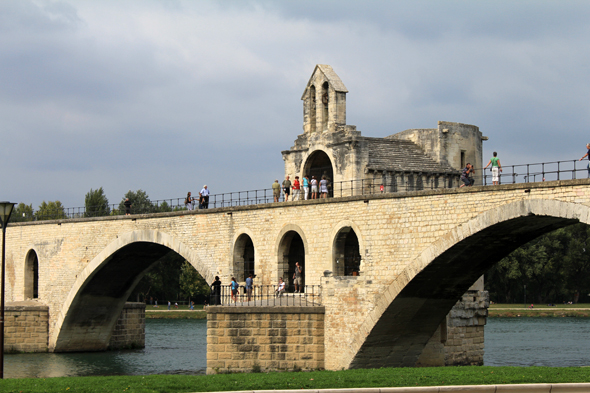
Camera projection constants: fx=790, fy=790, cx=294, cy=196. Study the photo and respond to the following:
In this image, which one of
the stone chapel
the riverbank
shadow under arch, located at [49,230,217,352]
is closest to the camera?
the stone chapel

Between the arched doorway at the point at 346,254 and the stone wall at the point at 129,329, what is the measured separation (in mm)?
18123

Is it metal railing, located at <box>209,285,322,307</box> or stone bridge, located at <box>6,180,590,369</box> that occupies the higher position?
stone bridge, located at <box>6,180,590,369</box>

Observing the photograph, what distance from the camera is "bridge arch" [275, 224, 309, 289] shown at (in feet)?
93.2

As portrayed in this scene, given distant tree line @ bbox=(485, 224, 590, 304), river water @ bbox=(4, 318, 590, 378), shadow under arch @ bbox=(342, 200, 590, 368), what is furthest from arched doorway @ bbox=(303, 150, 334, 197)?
distant tree line @ bbox=(485, 224, 590, 304)

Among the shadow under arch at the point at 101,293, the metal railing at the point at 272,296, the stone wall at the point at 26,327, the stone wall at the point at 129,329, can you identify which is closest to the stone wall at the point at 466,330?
the metal railing at the point at 272,296

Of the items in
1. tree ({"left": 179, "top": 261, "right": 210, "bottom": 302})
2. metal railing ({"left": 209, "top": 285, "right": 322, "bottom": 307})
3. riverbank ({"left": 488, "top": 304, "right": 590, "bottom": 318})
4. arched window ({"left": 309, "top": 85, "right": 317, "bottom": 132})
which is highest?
arched window ({"left": 309, "top": 85, "right": 317, "bottom": 132})

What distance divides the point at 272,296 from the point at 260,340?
3.75 metres

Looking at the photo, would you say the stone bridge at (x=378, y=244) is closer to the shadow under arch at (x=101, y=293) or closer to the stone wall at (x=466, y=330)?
the shadow under arch at (x=101, y=293)

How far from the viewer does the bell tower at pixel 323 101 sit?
29.9 meters

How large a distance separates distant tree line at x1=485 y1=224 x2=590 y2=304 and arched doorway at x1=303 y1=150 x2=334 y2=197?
40.7m

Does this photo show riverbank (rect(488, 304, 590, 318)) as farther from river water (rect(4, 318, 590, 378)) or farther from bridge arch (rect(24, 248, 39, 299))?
bridge arch (rect(24, 248, 39, 299))

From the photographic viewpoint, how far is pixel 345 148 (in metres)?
29.5

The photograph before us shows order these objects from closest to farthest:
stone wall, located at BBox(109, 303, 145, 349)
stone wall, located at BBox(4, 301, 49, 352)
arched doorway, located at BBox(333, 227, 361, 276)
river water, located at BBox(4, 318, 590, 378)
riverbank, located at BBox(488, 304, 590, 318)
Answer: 1. arched doorway, located at BBox(333, 227, 361, 276)
2. river water, located at BBox(4, 318, 590, 378)
3. stone wall, located at BBox(4, 301, 49, 352)
4. stone wall, located at BBox(109, 303, 145, 349)
5. riverbank, located at BBox(488, 304, 590, 318)

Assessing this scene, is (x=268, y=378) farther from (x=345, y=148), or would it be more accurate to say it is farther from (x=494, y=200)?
(x=345, y=148)
